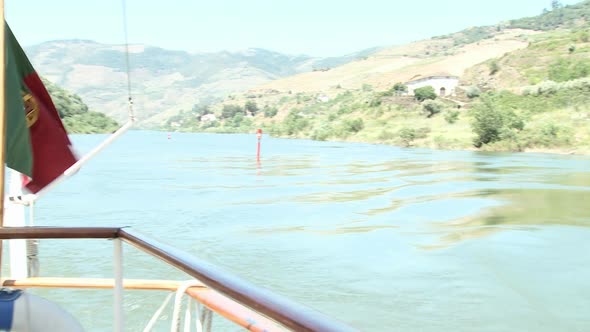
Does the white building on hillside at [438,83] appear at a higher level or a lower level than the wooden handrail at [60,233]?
higher

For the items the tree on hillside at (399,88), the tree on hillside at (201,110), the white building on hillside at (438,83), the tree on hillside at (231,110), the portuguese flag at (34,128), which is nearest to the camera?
the portuguese flag at (34,128)

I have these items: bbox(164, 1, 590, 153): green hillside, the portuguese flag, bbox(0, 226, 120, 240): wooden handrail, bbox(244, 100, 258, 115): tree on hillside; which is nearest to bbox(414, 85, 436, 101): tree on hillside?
bbox(164, 1, 590, 153): green hillside

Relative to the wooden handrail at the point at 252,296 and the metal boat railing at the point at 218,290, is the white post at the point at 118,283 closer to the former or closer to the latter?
the metal boat railing at the point at 218,290

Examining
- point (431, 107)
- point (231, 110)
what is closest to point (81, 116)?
point (431, 107)

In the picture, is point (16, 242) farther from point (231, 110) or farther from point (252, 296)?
point (231, 110)

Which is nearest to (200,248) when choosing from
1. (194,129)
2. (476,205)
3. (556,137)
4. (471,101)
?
(476,205)

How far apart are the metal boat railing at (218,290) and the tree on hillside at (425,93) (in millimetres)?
57863

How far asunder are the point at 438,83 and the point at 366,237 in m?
49.5

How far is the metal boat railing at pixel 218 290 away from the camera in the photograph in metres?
0.60

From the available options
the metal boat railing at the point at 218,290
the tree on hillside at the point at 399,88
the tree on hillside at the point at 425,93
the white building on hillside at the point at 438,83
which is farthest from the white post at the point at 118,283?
the tree on hillside at the point at 399,88

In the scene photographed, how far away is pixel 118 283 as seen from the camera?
1.35 meters

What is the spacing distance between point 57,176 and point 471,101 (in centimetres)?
5613

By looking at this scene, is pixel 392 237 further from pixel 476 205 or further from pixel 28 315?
pixel 28 315

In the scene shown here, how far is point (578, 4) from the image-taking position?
10769cm
